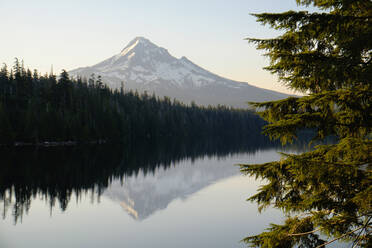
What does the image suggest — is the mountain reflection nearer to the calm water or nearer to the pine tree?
the calm water

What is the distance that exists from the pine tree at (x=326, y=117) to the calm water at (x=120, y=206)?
48.7 ft

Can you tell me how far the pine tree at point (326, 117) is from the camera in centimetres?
629

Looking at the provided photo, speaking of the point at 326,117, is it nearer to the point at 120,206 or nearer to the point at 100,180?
the point at 120,206

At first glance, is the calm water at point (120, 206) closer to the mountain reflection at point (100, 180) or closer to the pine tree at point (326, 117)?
the mountain reflection at point (100, 180)

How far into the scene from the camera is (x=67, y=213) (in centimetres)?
2822

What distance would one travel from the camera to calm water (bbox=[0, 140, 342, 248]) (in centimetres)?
2278

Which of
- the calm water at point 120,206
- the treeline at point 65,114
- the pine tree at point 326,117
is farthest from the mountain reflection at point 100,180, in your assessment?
the pine tree at point 326,117

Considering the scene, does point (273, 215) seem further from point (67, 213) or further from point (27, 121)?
point (27, 121)

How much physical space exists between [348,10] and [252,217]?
22.5 m

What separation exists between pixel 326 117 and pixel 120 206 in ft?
92.3

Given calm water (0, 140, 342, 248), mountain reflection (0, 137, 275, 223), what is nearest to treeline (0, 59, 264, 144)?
mountain reflection (0, 137, 275, 223)

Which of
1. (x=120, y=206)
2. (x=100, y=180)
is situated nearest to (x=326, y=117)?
(x=120, y=206)

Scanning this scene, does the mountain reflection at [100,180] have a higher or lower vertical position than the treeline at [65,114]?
lower

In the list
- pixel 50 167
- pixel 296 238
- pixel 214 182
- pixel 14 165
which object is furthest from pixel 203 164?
pixel 296 238
